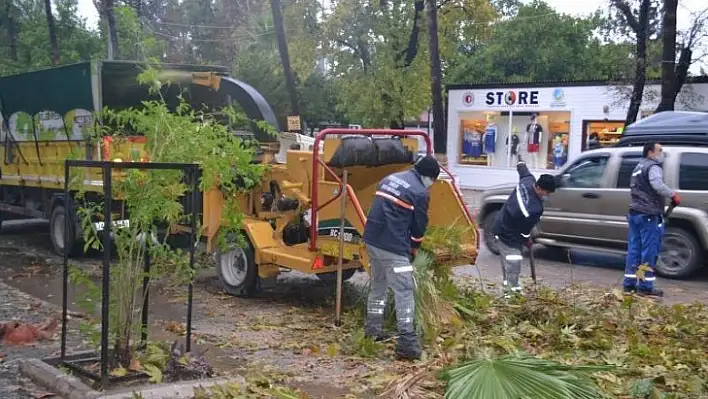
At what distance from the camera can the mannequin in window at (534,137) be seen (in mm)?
27031

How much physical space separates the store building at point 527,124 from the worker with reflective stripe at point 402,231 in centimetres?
1730

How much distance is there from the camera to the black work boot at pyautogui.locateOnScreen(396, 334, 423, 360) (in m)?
6.64

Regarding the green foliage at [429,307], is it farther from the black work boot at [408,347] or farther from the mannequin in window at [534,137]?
the mannequin in window at [534,137]

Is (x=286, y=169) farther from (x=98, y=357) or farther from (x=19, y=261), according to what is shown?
(x=19, y=261)

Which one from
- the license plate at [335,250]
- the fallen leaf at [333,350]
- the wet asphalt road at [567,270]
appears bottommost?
the fallen leaf at [333,350]

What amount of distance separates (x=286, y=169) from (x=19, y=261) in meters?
Answer: 5.60

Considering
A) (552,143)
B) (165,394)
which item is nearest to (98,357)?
(165,394)

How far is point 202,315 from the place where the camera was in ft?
28.1

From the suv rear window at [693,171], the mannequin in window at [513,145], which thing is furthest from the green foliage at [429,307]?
the mannequin in window at [513,145]

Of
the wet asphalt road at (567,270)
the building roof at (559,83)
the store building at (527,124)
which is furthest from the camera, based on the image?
the store building at (527,124)

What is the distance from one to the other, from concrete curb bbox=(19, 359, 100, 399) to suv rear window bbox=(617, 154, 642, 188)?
338 inches

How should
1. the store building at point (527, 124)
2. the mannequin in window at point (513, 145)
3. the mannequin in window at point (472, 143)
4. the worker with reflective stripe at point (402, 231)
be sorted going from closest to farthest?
the worker with reflective stripe at point (402, 231) < the store building at point (527, 124) < the mannequin in window at point (513, 145) < the mannequin in window at point (472, 143)

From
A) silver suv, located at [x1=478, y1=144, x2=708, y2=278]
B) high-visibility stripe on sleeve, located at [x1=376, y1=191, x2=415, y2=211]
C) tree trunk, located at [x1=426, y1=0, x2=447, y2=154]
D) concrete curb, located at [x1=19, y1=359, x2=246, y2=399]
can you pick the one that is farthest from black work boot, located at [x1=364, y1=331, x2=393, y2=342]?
tree trunk, located at [x1=426, y1=0, x2=447, y2=154]

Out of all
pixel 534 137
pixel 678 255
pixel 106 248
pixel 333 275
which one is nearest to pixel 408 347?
pixel 106 248
